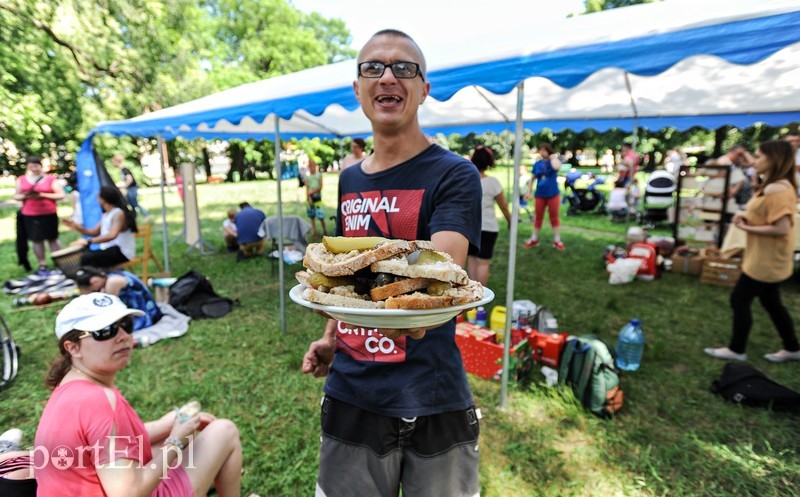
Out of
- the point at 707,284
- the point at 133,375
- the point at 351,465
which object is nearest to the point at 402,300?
the point at 351,465

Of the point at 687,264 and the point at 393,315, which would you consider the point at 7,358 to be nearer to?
the point at 393,315

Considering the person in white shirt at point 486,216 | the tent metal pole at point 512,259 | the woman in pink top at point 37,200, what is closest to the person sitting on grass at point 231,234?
the woman in pink top at point 37,200

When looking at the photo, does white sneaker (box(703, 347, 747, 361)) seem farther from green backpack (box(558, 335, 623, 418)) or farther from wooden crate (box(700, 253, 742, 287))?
wooden crate (box(700, 253, 742, 287))

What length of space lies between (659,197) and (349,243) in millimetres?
13501

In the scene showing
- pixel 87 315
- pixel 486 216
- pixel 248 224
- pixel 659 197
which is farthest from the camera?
pixel 659 197

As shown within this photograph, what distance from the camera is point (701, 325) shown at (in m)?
5.39

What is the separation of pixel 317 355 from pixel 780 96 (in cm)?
799

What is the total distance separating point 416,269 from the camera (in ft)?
2.87

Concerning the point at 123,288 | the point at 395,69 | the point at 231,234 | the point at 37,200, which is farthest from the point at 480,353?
the point at 37,200

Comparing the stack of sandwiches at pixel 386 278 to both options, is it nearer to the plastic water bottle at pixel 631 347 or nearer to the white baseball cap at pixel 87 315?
the white baseball cap at pixel 87 315

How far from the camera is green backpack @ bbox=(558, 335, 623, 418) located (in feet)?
11.6

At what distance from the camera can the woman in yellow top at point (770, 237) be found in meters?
3.89

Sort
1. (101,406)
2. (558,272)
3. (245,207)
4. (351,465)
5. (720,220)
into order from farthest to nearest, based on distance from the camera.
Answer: (245,207) → (720,220) → (558,272) → (101,406) → (351,465)

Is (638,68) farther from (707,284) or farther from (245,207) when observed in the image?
(245,207)
